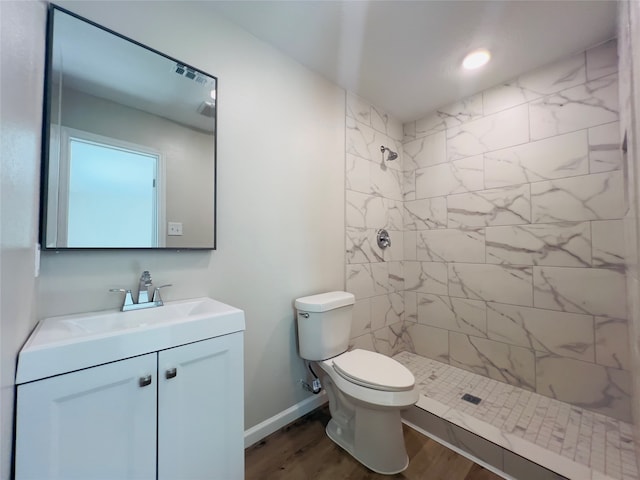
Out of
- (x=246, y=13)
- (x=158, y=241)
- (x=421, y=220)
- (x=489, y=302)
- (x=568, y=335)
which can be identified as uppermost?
(x=246, y=13)

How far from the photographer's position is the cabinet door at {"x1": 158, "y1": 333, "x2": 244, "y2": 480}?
850mm

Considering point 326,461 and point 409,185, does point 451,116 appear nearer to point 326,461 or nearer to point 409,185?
point 409,185

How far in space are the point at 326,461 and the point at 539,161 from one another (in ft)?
7.70

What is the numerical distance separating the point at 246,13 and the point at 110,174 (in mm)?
1116

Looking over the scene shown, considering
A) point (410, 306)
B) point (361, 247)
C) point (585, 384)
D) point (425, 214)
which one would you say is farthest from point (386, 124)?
point (585, 384)

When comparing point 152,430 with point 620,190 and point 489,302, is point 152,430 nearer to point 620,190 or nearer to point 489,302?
point 489,302

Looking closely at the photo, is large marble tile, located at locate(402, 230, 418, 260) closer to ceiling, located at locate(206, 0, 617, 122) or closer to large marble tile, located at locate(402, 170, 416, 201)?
large marble tile, located at locate(402, 170, 416, 201)

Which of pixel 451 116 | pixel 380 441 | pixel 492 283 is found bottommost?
pixel 380 441

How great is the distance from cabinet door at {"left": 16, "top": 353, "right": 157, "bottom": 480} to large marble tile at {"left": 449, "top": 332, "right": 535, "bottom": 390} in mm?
2193

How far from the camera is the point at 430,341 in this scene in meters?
2.35

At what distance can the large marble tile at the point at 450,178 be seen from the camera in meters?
2.11

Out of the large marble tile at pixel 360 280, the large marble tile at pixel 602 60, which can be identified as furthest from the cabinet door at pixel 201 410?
the large marble tile at pixel 602 60

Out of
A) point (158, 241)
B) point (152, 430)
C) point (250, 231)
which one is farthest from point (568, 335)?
point (158, 241)

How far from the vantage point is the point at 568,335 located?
170cm
